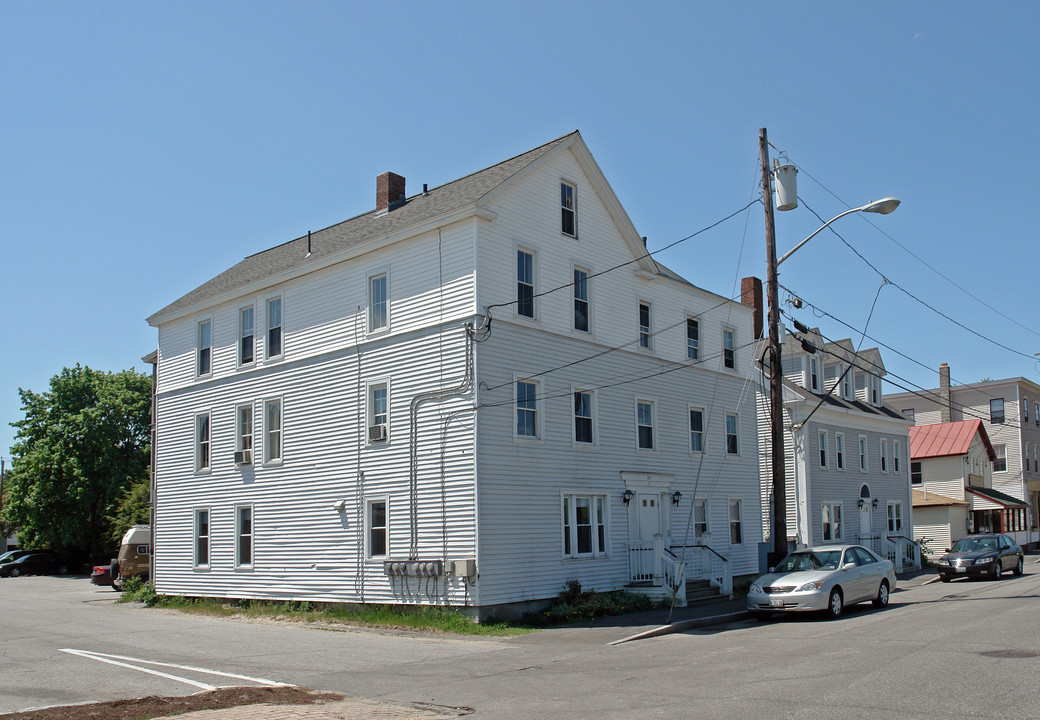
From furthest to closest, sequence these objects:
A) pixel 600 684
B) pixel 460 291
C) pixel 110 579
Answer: pixel 110 579 → pixel 460 291 → pixel 600 684

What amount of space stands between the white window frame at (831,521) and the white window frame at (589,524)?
16.7 m

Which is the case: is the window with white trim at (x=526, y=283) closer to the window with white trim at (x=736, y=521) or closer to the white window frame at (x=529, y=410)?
the white window frame at (x=529, y=410)

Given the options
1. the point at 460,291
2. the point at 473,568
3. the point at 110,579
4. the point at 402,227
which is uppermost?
the point at 402,227

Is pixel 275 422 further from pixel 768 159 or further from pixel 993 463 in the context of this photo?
pixel 993 463

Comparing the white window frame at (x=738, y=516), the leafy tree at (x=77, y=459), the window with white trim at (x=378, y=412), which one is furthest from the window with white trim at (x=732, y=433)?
the leafy tree at (x=77, y=459)

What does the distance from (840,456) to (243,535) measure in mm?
25218

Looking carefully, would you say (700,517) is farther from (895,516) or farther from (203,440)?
(895,516)

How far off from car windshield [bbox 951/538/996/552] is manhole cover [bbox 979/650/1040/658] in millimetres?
20250

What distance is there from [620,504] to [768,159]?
9525mm

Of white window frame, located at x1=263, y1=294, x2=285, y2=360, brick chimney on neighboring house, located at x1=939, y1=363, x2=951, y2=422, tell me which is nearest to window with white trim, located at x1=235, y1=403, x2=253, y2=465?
white window frame, located at x1=263, y1=294, x2=285, y2=360

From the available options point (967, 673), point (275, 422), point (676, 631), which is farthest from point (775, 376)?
point (275, 422)

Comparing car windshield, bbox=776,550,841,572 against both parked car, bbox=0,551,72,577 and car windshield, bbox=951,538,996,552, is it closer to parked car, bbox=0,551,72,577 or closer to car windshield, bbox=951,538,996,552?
car windshield, bbox=951,538,996,552

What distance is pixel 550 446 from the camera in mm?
21812

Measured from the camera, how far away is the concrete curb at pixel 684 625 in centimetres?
1709
